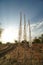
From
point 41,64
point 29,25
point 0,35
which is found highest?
point 0,35

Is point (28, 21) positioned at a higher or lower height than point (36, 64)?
higher

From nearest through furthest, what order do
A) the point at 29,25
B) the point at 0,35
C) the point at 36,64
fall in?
1. the point at 36,64
2. the point at 29,25
3. the point at 0,35

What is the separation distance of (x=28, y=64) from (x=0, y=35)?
29177mm

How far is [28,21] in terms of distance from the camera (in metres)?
17.4

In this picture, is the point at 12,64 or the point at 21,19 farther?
the point at 21,19

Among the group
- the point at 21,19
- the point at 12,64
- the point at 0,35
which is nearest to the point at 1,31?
the point at 0,35

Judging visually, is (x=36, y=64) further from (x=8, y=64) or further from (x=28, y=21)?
(x=28, y=21)

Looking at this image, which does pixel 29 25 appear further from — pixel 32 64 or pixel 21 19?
pixel 32 64

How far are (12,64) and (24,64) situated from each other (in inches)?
44.4

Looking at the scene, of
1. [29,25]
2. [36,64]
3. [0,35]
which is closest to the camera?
[36,64]

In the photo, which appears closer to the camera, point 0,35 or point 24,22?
point 24,22

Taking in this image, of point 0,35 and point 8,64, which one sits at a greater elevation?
point 0,35

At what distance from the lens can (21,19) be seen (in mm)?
17938

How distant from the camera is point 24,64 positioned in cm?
1381
